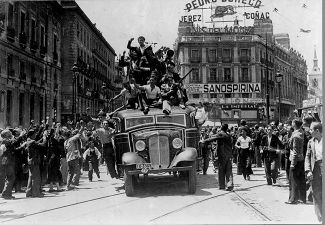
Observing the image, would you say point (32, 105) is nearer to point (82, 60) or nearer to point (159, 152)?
point (82, 60)

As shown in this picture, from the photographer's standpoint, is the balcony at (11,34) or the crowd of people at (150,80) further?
the balcony at (11,34)

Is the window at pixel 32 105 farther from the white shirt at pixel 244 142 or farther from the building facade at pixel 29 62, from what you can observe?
the white shirt at pixel 244 142

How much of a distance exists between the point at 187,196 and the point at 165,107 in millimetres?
2470

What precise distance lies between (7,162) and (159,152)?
A: 153 inches

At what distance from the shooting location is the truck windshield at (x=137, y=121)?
1059cm

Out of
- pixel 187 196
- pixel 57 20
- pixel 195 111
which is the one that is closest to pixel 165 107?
pixel 195 111

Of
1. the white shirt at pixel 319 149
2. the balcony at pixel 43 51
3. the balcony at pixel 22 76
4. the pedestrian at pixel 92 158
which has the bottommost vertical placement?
the pedestrian at pixel 92 158

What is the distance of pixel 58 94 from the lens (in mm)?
25719

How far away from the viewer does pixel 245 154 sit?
44.2 ft

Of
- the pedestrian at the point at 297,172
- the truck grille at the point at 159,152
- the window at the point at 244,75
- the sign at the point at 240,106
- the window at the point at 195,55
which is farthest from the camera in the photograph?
the window at the point at 195,55

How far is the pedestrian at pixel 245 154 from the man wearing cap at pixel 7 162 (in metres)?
7.20

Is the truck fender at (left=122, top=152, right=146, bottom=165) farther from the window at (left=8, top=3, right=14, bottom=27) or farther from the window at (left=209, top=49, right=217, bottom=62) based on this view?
the window at (left=209, top=49, right=217, bottom=62)

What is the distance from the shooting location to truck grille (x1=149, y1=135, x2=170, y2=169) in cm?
1003

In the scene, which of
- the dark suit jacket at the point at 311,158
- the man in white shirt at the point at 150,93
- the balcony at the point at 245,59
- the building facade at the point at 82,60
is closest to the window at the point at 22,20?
the building facade at the point at 82,60
